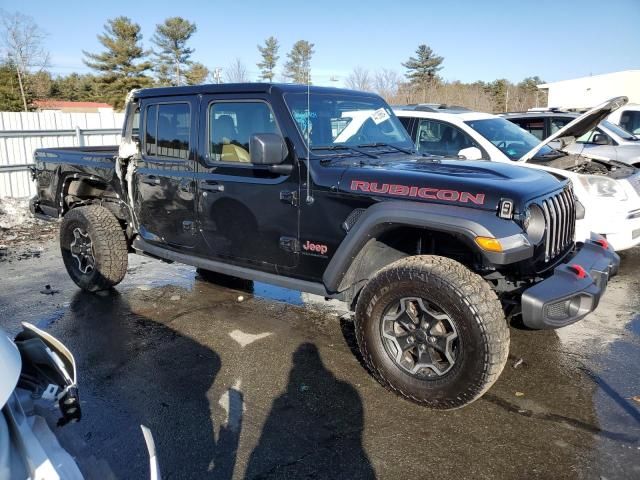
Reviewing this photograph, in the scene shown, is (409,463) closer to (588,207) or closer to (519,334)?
(519,334)

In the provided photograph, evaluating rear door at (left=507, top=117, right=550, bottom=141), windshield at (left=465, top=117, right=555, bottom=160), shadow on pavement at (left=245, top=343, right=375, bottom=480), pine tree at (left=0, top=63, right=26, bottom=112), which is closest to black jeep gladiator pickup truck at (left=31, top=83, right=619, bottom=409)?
shadow on pavement at (left=245, top=343, right=375, bottom=480)

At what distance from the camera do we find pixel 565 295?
9.83 feet

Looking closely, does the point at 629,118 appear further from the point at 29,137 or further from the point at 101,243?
the point at 29,137

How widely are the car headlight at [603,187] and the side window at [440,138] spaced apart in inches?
53.9

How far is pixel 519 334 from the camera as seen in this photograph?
4480mm

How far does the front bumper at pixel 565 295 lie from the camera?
9.62 ft

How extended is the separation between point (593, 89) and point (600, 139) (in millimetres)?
29828

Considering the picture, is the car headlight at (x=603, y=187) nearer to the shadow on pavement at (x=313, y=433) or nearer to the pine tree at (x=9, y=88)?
the shadow on pavement at (x=313, y=433)

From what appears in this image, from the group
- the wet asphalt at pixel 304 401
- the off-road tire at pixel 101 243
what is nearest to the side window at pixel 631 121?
the wet asphalt at pixel 304 401

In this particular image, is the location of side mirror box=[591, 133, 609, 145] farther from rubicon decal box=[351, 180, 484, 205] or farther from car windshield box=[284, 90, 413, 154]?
rubicon decal box=[351, 180, 484, 205]

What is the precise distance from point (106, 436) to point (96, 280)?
269cm

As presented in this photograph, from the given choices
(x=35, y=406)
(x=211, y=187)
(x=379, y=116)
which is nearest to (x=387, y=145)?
(x=379, y=116)

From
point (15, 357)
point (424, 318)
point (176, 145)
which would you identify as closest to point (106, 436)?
point (15, 357)

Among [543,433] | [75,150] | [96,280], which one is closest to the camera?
[543,433]
